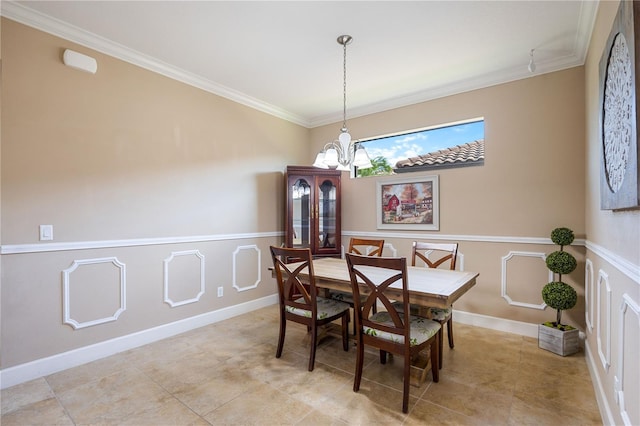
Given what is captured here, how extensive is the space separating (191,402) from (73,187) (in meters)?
1.97

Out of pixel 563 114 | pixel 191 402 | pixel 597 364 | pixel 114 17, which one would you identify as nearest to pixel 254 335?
pixel 191 402

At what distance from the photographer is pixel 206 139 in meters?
3.45

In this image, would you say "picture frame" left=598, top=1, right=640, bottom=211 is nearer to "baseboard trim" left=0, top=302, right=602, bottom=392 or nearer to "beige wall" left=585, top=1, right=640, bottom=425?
"beige wall" left=585, top=1, right=640, bottom=425

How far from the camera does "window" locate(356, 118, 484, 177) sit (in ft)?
11.3

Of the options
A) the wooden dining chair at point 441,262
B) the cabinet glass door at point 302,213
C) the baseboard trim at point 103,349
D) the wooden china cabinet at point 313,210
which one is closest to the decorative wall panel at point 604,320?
the wooden dining chair at point 441,262

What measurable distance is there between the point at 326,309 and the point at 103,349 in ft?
6.60

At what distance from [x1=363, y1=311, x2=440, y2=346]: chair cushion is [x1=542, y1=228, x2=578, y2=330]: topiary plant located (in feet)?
4.16

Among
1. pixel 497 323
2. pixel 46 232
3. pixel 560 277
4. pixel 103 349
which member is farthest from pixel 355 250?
pixel 46 232

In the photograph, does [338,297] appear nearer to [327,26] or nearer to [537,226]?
[537,226]

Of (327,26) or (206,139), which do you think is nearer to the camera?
(327,26)

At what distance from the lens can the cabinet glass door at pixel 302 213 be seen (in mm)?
4195

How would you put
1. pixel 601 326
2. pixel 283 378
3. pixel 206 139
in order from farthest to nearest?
pixel 206 139
pixel 283 378
pixel 601 326

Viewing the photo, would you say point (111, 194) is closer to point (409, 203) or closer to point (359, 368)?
point (359, 368)

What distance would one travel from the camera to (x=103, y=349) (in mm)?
2613
